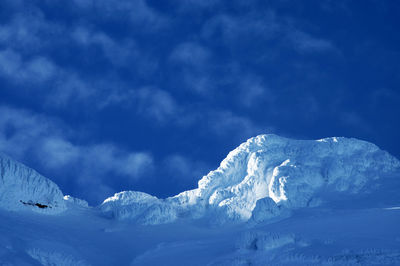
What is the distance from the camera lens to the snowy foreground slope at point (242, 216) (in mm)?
46688

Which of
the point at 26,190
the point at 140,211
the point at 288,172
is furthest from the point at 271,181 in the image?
the point at 26,190

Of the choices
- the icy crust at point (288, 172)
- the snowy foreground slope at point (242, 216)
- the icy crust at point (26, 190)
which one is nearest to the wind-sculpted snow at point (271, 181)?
the icy crust at point (288, 172)

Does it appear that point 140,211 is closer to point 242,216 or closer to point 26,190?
point 242,216

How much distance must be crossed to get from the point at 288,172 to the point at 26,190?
46978mm

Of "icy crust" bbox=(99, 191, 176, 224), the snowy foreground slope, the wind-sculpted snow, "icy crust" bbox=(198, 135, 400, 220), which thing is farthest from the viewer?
"icy crust" bbox=(198, 135, 400, 220)

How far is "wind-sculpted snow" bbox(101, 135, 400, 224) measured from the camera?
249ft

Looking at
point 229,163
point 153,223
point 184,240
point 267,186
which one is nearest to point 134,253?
point 184,240

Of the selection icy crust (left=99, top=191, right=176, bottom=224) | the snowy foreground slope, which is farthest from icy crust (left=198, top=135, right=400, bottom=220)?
icy crust (left=99, top=191, right=176, bottom=224)

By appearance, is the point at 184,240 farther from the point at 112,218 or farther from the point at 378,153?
the point at 378,153

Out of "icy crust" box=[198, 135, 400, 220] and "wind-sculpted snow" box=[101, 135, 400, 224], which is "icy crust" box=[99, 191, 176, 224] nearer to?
"wind-sculpted snow" box=[101, 135, 400, 224]

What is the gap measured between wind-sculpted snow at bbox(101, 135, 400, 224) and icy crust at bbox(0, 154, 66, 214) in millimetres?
13277

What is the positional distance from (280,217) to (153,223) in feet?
73.0

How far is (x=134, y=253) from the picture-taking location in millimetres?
56375

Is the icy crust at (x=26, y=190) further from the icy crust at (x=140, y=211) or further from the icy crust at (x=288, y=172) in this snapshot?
the icy crust at (x=288, y=172)
